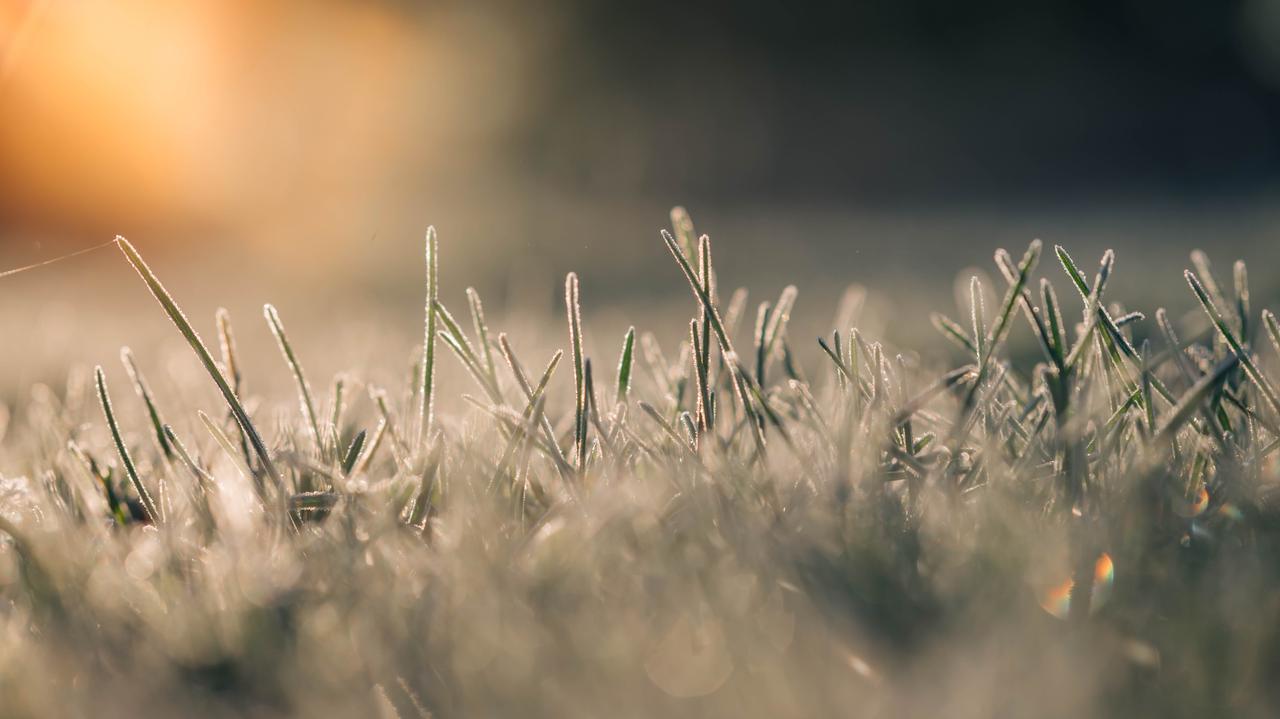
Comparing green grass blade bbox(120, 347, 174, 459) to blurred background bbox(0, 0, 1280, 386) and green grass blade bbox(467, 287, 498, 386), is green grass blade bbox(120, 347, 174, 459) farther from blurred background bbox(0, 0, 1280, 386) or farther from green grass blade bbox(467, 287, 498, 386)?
blurred background bbox(0, 0, 1280, 386)

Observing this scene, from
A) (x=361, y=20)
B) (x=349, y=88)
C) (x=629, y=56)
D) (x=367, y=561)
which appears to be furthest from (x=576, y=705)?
(x=629, y=56)

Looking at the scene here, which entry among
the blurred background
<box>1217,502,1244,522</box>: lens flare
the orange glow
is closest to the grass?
<box>1217,502,1244,522</box>: lens flare

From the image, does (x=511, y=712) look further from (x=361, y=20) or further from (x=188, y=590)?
(x=361, y=20)

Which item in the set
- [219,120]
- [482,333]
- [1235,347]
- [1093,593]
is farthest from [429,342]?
[219,120]

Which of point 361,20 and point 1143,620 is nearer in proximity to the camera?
point 1143,620

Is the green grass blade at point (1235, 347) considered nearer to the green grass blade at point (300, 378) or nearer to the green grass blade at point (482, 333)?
the green grass blade at point (482, 333)

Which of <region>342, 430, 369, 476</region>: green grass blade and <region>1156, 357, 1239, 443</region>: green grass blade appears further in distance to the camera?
<region>342, 430, 369, 476</region>: green grass blade
